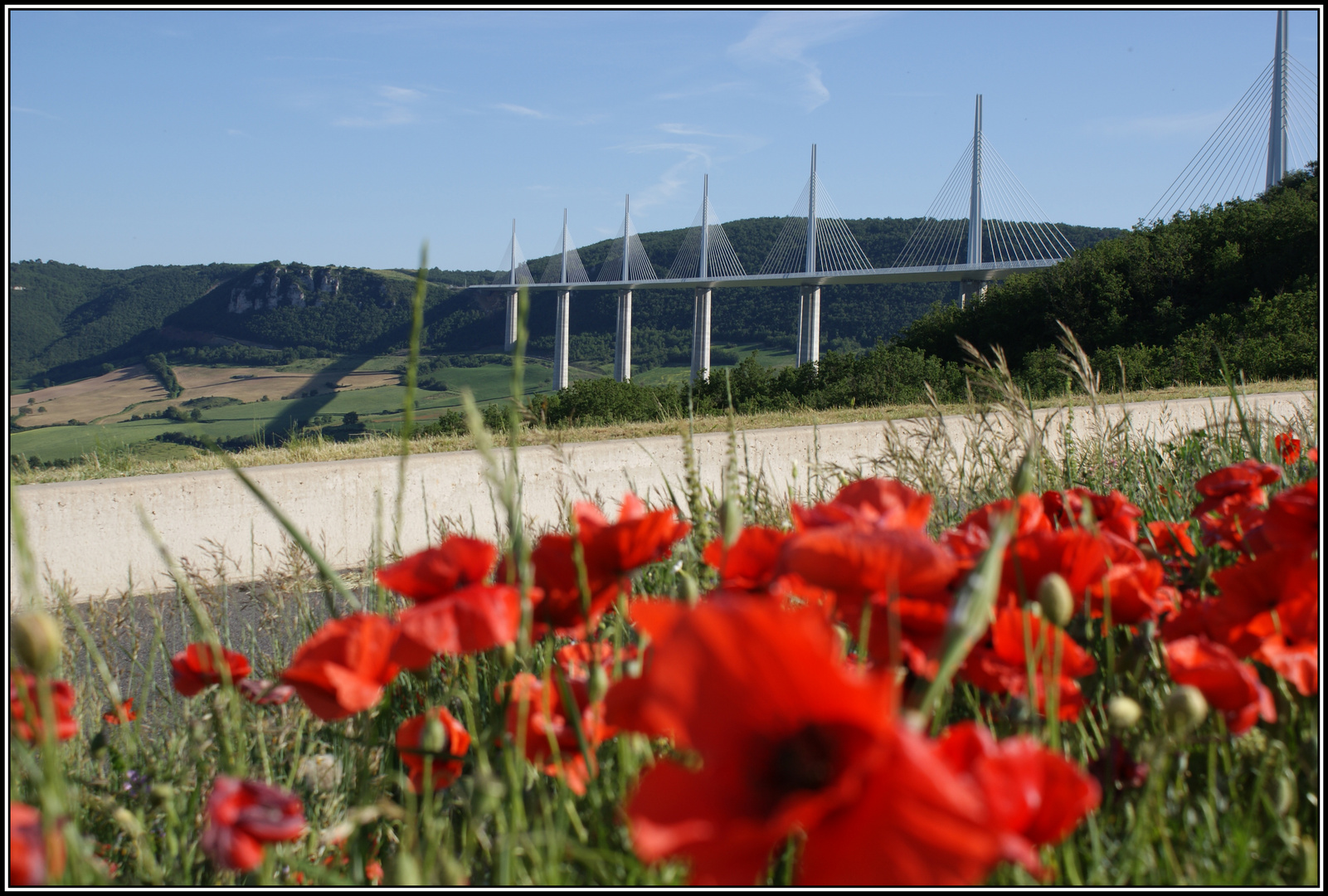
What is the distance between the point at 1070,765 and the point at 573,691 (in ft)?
1.29

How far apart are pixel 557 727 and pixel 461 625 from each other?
150 mm

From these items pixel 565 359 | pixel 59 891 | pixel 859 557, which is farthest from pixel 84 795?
pixel 565 359

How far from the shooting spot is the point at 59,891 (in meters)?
0.50

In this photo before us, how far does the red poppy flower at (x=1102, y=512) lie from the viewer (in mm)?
841

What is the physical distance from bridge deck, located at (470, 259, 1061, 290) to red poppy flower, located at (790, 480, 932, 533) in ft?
87.5

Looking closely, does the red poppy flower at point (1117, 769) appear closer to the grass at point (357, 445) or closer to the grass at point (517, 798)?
the grass at point (517, 798)

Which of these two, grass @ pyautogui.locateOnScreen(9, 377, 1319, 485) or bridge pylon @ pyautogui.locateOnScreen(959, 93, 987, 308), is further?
bridge pylon @ pyautogui.locateOnScreen(959, 93, 987, 308)

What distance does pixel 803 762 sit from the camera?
15.5 inches

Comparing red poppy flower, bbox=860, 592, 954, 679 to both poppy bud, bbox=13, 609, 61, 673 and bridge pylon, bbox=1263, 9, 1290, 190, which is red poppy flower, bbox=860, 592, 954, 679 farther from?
bridge pylon, bbox=1263, 9, 1290, 190

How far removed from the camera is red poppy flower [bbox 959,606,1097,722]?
1.93ft

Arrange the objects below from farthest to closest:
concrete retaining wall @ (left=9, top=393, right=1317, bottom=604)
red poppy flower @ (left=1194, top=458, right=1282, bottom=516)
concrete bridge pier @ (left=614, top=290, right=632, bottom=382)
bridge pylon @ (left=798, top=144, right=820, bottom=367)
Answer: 1. concrete bridge pier @ (left=614, top=290, right=632, bottom=382)
2. bridge pylon @ (left=798, top=144, right=820, bottom=367)
3. concrete retaining wall @ (left=9, top=393, right=1317, bottom=604)
4. red poppy flower @ (left=1194, top=458, right=1282, bottom=516)

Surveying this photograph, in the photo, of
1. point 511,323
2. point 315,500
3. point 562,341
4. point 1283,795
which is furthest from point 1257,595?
point 562,341

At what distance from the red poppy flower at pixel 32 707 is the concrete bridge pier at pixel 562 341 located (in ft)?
163

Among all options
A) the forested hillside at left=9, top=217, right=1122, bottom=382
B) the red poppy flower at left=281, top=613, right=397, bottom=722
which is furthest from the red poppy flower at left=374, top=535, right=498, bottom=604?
the forested hillside at left=9, top=217, right=1122, bottom=382
